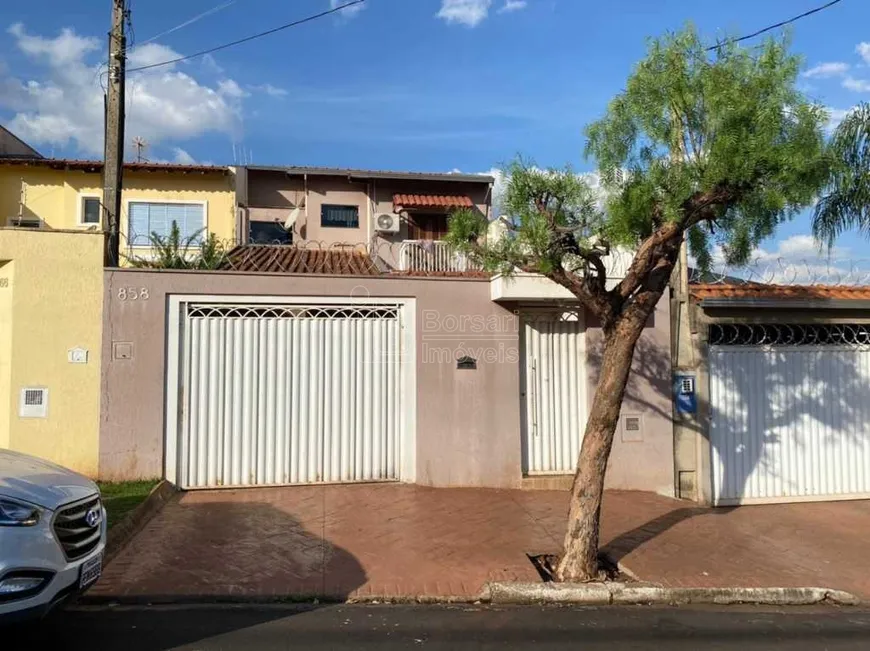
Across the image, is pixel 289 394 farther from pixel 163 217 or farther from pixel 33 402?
pixel 163 217

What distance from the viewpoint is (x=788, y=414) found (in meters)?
9.36

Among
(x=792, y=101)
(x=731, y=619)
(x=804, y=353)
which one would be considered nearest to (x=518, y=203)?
(x=792, y=101)

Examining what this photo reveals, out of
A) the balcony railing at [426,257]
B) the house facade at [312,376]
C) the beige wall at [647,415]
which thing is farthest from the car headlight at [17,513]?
the balcony railing at [426,257]

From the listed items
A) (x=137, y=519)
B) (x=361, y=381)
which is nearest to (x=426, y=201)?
(x=361, y=381)

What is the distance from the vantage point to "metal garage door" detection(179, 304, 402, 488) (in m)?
8.59

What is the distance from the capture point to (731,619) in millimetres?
5344

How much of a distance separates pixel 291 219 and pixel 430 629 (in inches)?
646

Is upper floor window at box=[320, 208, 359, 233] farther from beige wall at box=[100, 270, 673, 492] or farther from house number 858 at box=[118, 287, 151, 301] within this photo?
house number 858 at box=[118, 287, 151, 301]

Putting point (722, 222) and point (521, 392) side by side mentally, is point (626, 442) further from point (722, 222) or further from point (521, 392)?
point (722, 222)

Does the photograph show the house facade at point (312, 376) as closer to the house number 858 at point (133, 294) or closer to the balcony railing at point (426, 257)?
the house number 858 at point (133, 294)

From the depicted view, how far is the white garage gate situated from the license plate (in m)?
4.24

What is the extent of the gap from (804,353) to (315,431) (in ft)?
22.4

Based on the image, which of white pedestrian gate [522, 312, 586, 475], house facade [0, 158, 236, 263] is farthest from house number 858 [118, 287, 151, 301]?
house facade [0, 158, 236, 263]

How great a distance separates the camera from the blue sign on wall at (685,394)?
920 cm
